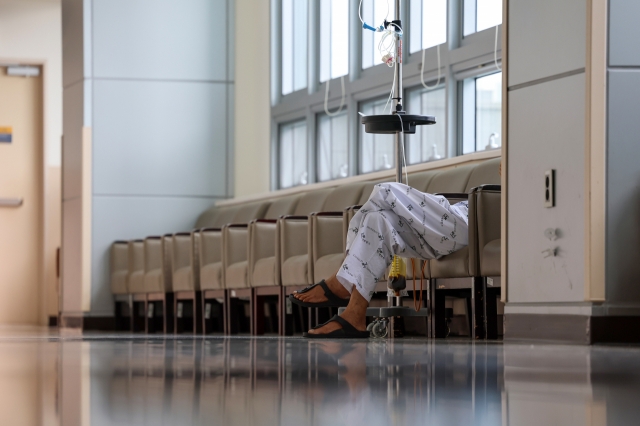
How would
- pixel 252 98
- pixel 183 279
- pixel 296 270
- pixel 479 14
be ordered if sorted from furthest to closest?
pixel 252 98
pixel 183 279
pixel 479 14
pixel 296 270

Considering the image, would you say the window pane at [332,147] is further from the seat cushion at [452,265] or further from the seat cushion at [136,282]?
the seat cushion at [452,265]

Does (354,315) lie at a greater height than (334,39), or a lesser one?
lesser

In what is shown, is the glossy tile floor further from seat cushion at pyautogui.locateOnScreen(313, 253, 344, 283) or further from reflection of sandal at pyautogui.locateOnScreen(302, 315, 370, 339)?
seat cushion at pyautogui.locateOnScreen(313, 253, 344, 283)

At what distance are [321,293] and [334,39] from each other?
195 inches

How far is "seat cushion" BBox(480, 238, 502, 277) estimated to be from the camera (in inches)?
160

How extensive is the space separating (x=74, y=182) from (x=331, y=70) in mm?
2689

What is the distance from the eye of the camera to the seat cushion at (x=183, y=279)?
781 centimetres

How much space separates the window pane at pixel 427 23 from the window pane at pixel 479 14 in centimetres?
24

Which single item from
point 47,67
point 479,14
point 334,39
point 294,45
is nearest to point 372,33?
point 334,39

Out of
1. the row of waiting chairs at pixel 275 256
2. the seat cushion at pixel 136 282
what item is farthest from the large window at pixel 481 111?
the seat cushion at pixel 136 282

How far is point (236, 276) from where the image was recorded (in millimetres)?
6910

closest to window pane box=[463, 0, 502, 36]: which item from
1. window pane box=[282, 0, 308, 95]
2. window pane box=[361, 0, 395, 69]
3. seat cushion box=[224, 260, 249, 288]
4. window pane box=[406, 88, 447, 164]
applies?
window pane box=[406, 88, 447, 164]

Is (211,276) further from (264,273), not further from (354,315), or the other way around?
(354,315)

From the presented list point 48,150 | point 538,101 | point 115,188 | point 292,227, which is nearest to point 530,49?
point 538,101
